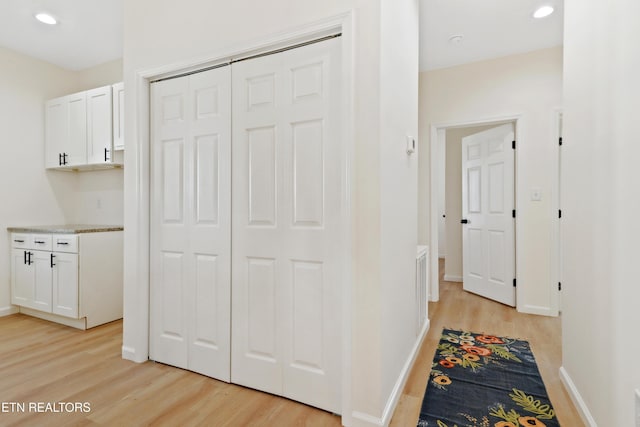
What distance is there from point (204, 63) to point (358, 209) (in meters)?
1.41

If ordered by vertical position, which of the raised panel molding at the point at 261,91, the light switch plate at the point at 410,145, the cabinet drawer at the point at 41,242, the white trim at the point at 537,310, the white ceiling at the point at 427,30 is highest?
the white ceiling at the point at 427,30

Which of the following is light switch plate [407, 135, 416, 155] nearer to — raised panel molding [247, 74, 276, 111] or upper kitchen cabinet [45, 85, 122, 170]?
raised panel molding [247, 74, 276, 111]

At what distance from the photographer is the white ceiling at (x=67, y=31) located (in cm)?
274

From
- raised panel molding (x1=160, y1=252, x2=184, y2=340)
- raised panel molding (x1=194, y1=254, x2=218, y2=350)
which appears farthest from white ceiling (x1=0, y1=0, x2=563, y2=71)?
raised panel molding (x1=194, y1=254, x2=218, y2=350)

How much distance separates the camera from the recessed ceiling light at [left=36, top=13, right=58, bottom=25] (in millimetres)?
2852

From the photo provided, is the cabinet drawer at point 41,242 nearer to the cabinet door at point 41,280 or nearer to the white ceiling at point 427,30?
the cabinet door at point 41,280

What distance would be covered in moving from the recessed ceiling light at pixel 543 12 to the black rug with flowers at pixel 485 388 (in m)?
2.78

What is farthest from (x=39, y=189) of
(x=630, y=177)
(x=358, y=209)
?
(x=630, y=177)

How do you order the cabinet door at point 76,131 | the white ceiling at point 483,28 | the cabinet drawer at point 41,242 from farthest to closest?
1. the cabinet door at point 76,131
2. the cabinet drawer at point 41,242
3. the white ceiling at point 483,28

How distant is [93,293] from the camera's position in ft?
10.0

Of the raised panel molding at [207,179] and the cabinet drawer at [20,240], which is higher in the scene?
the raised panel molding at [207,179]

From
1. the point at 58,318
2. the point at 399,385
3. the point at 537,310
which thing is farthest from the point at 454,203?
the point at 58,318

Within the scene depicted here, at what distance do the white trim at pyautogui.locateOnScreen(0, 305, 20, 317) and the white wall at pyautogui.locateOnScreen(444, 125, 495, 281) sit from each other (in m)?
5.41

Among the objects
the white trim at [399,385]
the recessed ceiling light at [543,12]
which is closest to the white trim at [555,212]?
the recessed ceiling light at [543,12]
